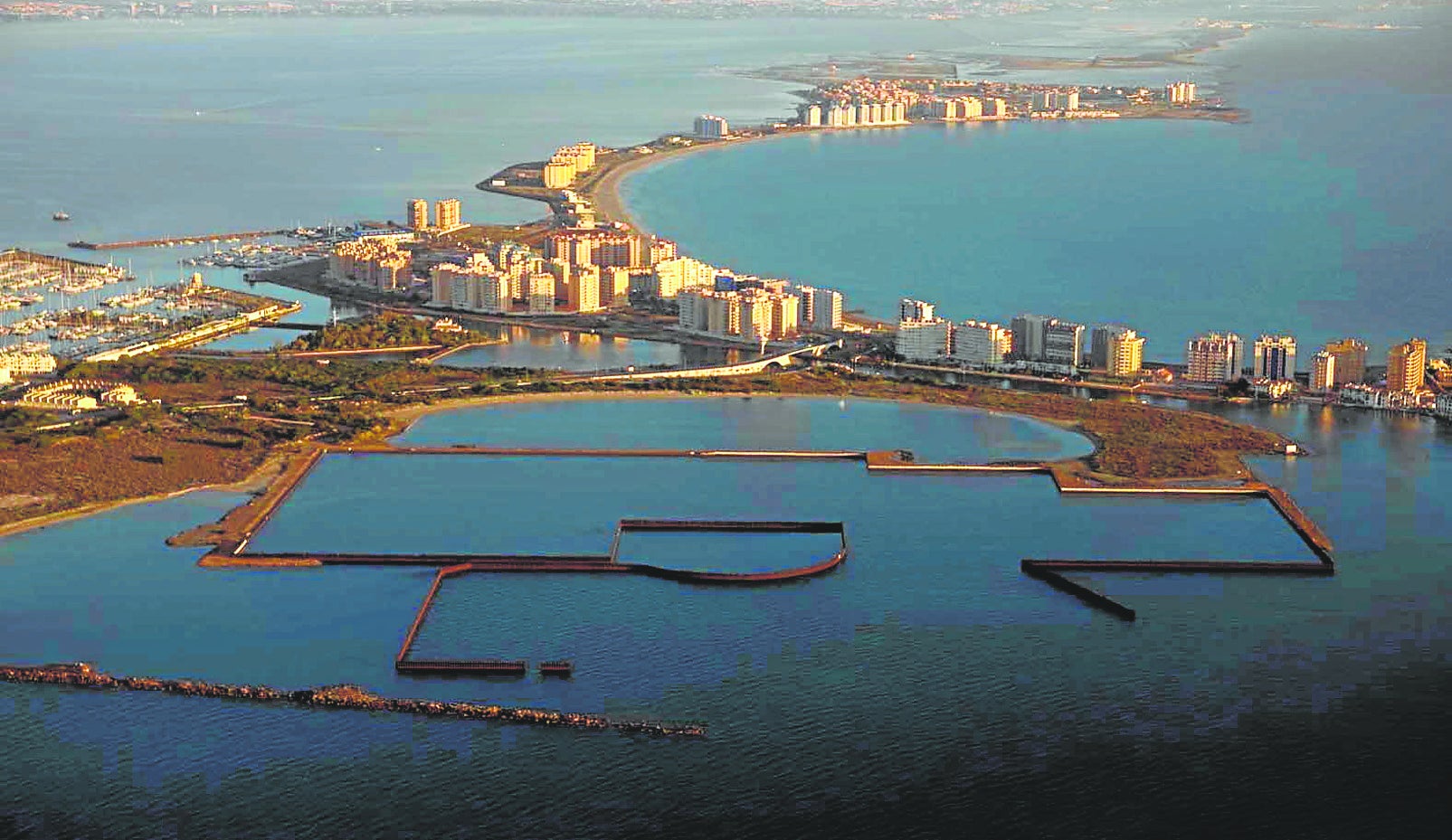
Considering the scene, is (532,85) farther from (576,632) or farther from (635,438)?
(576,632)

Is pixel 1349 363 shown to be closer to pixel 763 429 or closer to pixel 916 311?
pixel 916 311

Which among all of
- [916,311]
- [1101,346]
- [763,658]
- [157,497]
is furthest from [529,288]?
[763,658]

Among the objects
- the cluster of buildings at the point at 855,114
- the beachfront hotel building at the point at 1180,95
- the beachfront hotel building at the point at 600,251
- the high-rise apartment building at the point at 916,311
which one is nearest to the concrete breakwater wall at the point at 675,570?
the high-rise apartment building at the point at 916,311

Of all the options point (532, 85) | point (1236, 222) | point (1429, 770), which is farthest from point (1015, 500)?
point (532, 85)

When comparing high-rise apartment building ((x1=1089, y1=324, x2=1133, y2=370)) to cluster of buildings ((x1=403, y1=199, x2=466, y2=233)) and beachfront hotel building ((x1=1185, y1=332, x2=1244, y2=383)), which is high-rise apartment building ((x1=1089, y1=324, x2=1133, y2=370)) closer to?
beachfront hotel building ((x1=1185, y1=332, x2=1244, y2=383))

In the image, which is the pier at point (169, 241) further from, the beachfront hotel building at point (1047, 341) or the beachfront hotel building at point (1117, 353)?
the beachfront hotel building at point (1117, 353)
